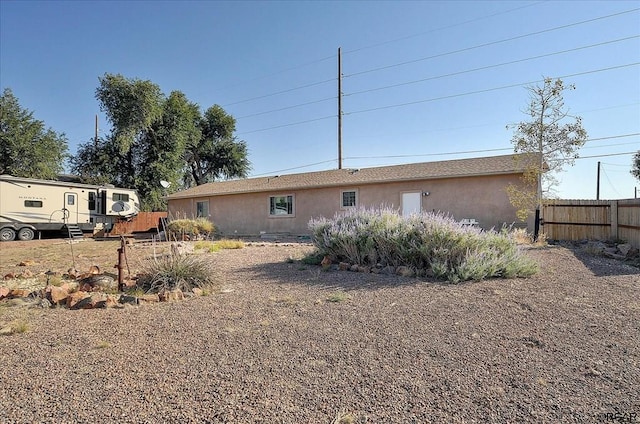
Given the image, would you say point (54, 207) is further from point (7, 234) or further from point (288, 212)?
point (288, 212)

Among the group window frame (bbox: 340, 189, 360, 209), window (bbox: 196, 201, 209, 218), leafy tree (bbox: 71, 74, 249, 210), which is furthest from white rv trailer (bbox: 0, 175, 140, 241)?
window frame (bbox: 340, 189, 360, 209)

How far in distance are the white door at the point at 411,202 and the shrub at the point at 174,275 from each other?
428 inches

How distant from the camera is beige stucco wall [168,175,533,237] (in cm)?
1381

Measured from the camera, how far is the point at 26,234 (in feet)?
58.7

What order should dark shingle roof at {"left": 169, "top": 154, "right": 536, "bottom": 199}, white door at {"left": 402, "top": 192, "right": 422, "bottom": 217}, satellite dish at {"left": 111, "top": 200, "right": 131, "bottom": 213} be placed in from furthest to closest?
satellite dish at {"left": 111, "top": 200, "right": 131, "bottom": 213}
white door at {"left": 402, "top": 192, "right": 422, "bottom": 217}
dark shingle roof at {"left": 169, "top": 154, "right": 536, "bottom": 199}

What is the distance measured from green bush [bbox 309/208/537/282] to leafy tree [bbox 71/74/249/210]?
2427cm

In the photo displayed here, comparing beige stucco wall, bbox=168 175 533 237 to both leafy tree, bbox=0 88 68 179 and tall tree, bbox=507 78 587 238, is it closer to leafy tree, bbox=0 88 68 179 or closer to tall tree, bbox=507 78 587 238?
tall tree, bbox=507 78 587 238

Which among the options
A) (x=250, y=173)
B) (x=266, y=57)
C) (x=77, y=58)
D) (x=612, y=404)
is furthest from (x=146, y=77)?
(x=612, y=404)

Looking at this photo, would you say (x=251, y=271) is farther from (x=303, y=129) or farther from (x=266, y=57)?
(x=303, y=129)

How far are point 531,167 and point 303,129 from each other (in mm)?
16735

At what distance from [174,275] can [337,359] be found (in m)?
3.56

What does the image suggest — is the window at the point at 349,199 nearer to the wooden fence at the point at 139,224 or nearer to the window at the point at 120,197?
the wooden fence at the point at 139,224

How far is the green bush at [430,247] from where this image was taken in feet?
20.0

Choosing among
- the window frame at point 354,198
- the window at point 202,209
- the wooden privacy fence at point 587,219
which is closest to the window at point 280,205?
the window frame at point 354,198
